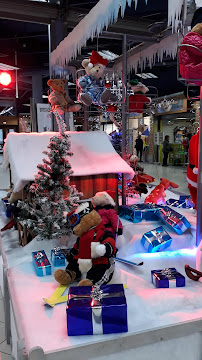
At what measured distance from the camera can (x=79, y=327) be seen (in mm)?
1819

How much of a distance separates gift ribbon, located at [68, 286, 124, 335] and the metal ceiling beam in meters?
5.63

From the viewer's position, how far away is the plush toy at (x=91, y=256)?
2510 mm

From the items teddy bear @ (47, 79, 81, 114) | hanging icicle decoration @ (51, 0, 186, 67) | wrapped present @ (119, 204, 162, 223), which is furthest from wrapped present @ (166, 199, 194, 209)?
hanging icicle decoration @ (51, 0, 186, 67)

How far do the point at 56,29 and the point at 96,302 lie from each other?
5861 millimetres

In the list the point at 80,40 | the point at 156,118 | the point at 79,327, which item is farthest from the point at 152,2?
the point at 156,118

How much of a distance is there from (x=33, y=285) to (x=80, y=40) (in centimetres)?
317

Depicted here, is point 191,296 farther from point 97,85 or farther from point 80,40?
point 80,40

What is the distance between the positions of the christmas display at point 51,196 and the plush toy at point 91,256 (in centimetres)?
67

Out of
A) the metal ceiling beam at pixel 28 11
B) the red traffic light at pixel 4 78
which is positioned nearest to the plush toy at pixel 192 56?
the metal ceiling beam at pixel 28 11

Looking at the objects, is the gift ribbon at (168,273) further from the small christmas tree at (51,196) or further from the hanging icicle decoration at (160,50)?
the hanging icicle decoration at (160,50)

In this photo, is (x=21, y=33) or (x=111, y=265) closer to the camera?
(x=111, y=265)

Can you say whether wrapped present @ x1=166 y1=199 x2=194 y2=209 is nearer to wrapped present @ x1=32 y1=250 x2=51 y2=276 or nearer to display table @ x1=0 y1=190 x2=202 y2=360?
display table @ x1=0 y1=190 x2=202 y2=360

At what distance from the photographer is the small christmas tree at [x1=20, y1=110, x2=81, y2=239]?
3.37 metres

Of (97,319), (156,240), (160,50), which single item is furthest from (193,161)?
(97,319)
